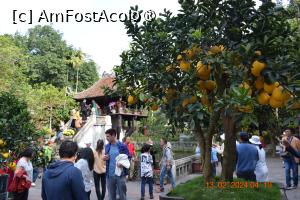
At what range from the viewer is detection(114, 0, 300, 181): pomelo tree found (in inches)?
147

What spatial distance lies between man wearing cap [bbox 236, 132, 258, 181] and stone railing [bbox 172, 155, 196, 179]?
6.58 m

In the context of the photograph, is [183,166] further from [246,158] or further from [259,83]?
[259,83]

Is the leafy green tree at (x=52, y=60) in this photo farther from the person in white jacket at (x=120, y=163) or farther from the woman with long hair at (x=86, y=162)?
the woman with long hair at (x=86, y=162)

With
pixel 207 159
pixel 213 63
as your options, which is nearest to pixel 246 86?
pixel 213 63

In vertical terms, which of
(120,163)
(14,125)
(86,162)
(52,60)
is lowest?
(120,163)

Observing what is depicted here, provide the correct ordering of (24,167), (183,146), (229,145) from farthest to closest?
(183,146), (24,167), (229,145)

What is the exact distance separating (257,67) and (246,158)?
4.14 meters

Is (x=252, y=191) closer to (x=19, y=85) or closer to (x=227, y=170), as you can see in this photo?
(x=227, y=170)

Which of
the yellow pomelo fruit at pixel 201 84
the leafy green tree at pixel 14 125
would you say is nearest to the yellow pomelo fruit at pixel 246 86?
the yellow pomelo fruit at pixel 201 84

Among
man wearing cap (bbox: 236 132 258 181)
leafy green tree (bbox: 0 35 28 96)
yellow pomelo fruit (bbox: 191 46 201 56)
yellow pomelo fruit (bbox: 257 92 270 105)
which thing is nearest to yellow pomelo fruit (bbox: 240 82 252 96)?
yellow pomelo fruit (bbox: 257 92 270 105)

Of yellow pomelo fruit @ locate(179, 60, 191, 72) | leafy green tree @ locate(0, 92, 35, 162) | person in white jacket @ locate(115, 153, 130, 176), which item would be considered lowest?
person in white jacket @ locate(115, 153, 130, 176)

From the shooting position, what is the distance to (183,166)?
1600 cm

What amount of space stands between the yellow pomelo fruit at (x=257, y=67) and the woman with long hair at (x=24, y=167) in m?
4.71

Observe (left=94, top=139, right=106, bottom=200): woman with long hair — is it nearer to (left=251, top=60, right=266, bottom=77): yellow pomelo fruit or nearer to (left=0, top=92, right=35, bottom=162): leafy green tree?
(left=0, top=92, right=35, bottom=162): leafy green tree
